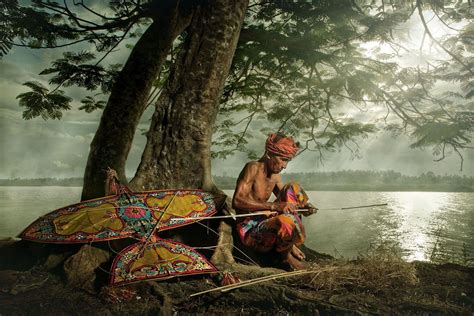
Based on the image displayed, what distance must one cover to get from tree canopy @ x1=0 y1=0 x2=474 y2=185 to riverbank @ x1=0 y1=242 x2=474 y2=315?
191 cm

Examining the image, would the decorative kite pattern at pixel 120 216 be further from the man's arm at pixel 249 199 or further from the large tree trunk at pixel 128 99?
the large tree trunk at pixel 128 99

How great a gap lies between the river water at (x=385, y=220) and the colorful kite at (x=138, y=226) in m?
1.33

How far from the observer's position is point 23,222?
4.19m

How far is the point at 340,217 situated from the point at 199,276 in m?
2.73

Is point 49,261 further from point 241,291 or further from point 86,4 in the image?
point 86,4

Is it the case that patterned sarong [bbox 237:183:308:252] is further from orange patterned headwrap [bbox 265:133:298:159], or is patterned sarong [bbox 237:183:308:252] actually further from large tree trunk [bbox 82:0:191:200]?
large tree trunk [bbox 82:0:191:200]

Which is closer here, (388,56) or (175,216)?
(175,216)

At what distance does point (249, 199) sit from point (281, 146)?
19.5 inches

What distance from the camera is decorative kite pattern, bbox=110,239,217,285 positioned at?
2.57 m

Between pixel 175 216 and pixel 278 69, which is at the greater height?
pixel 278 69

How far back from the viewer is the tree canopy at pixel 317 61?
159 inches

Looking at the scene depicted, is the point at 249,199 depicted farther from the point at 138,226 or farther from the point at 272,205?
the point at 138,226

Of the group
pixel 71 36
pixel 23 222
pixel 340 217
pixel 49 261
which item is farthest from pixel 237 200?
pixel 71 36

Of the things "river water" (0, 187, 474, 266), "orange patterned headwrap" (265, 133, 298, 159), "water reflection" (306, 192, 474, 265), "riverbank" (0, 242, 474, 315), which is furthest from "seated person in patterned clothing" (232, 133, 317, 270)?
"river water" (0, 187, 474, 266)
